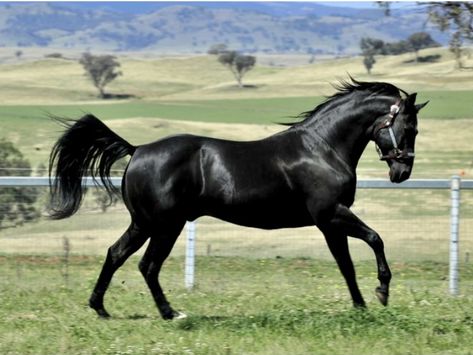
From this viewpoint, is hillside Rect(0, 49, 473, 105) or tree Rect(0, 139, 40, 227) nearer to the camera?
tree Rect(0, 139, 40, 227)

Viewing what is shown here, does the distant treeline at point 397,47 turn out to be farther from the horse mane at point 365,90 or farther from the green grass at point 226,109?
the horse mane at point 365,90

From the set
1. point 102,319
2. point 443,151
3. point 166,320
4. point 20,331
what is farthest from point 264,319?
point 443,151

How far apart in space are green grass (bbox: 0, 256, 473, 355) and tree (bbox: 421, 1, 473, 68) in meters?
3.74

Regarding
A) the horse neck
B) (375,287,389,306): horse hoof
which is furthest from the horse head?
(375,287,389,306): horse hoof

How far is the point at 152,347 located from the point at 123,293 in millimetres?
2892

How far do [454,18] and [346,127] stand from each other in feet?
20.0

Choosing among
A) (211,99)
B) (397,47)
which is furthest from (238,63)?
(211,99)

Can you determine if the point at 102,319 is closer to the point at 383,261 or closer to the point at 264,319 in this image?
the point at 264,319

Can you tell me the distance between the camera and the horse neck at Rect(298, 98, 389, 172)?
26.2 feet

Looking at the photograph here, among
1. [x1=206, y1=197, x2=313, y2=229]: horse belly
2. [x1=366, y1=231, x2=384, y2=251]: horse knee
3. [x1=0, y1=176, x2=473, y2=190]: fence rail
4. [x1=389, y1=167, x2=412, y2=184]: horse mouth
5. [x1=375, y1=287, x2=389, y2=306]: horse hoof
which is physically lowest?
[x1=375, y1=287, x2=389, y2=306]: horse hoof

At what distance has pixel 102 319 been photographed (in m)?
8.02

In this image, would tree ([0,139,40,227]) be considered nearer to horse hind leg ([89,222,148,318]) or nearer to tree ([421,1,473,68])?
horse hind leg ([89,222,148,318])

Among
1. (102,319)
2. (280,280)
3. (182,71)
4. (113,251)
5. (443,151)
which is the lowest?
(182,71)

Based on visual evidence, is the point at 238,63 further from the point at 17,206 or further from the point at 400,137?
the point at 400,137
